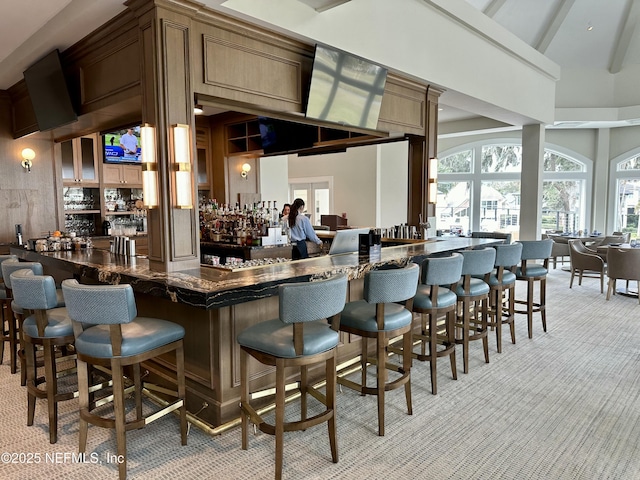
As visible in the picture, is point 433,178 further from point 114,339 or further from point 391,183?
point 391,183

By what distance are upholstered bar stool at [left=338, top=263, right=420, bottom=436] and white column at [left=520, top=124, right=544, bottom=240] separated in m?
6.35

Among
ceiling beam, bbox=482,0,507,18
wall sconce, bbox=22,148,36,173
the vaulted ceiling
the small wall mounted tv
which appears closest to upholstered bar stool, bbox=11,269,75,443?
the vaulted ceiling

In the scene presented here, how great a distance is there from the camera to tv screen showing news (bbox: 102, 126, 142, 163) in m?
6.85

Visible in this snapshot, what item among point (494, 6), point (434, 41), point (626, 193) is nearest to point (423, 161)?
point (434, 41)

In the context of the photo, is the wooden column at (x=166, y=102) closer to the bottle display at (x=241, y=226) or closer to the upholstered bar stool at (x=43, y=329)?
the upholstered bar stool at (x=43, y=329)

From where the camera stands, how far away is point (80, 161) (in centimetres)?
657

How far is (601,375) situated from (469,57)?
419 centimetres

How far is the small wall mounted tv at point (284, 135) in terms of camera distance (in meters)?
6.56

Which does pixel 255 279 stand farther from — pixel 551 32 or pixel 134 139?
pixel 551 32

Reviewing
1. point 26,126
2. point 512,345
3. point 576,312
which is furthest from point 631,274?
point 26,126

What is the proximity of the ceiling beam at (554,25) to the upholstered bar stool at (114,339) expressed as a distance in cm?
889

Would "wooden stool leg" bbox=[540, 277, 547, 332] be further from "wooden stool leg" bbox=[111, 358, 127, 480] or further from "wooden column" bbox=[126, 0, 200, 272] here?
"wooden stool leg" bbox=[111, 358, 127, 480]

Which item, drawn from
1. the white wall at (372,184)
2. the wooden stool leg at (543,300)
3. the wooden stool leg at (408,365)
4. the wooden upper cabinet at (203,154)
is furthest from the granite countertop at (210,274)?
the white wall at (372,184)

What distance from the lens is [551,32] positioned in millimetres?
8438
